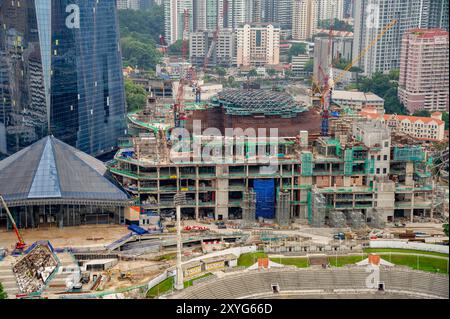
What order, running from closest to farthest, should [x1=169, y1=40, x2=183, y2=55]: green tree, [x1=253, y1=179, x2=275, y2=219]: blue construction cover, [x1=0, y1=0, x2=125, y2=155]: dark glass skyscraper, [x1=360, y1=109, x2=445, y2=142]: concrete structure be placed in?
[x1=253, y1=179, x2=275, y2=219]: blue construction cover, [x1=0, y1=0, x2=125, y2=155]: dark glass skyscraper, [x1=360, y1=109, x2=445, y2=142]: concrete structure, [x1=169, y1=40, x2=183, y2=55]: green tree

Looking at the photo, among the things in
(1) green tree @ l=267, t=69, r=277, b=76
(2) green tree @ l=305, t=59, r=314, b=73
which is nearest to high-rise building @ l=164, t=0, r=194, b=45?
(1) green tree @ l=267, t=69, r=277, b=76

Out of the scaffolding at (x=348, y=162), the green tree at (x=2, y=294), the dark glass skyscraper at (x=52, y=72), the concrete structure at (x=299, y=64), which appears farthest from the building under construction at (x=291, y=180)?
the concrete structure at (x=299, y=64)

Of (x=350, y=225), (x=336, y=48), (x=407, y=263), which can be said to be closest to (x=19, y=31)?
(x=350, y=225)

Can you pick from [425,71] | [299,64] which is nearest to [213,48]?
[299,64]

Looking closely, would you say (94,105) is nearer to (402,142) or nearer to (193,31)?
(402,142)

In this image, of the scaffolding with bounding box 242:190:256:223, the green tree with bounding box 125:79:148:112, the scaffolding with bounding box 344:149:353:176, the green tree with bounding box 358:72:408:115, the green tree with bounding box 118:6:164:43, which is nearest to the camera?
the scaffolding with bounding box 242:190:256:223

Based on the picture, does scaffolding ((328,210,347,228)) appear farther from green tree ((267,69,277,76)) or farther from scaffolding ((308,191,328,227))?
green tree ((267,69,277,76))

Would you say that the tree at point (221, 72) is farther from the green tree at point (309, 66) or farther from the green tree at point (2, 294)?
the green tree at point (2, 294)
